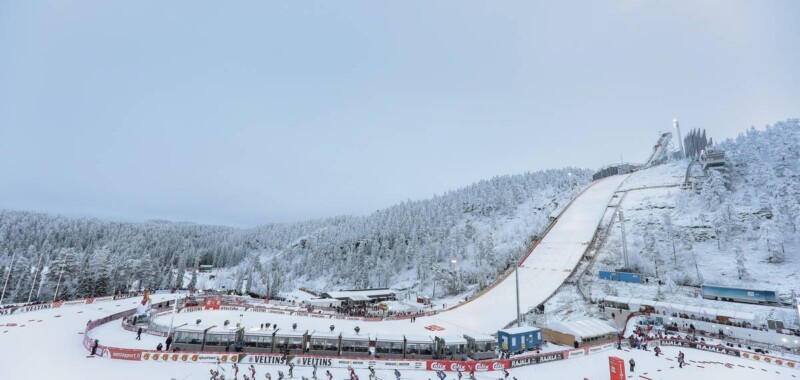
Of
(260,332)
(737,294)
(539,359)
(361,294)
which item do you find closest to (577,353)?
(539,359)

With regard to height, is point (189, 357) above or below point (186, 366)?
above

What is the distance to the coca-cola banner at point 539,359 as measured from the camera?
95.0ft

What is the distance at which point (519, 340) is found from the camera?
3406 centimetres

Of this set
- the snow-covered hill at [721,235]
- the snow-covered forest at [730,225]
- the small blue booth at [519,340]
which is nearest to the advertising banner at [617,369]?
the small blue booth at [519,340]

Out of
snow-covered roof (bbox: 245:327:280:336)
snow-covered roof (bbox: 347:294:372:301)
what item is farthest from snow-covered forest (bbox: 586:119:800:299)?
snow-covered roof (bbox: 245:327:280:336)

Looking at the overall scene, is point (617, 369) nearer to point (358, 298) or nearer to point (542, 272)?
point (542, 272)

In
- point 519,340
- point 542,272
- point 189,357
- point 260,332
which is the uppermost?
point 542,272

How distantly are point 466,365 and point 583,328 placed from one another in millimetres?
17755

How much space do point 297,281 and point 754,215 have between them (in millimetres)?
119304

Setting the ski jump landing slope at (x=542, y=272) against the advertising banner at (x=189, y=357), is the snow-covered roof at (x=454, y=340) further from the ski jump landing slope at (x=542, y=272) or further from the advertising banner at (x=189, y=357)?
the advertising banner at (x=189, y=357)

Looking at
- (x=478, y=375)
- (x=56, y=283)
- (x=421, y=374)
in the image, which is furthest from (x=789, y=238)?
(x=56, y=283)

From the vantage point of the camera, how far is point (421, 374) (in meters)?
27.0

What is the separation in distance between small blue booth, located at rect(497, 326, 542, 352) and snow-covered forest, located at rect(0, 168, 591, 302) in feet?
113

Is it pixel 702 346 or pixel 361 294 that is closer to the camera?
pixel 702 346
